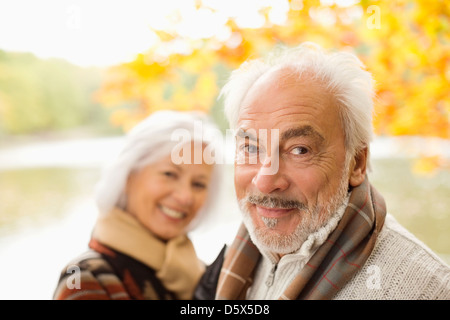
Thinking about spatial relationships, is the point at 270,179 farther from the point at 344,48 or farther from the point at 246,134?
the point at 344,48

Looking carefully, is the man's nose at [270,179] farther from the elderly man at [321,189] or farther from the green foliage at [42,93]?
the green foliage at [42,93]

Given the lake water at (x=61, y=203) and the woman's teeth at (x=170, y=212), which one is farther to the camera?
the lake water at (x=61, y=203)

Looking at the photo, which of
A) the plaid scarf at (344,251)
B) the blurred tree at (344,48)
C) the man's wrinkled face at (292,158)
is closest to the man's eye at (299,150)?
the man's wrinkled face at (292,158)

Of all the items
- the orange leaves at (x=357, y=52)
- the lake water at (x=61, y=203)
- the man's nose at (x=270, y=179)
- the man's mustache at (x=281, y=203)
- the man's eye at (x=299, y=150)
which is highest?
the orange leaves at (x=357, y=52)

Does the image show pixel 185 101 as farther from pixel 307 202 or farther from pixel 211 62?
pixel 307 202

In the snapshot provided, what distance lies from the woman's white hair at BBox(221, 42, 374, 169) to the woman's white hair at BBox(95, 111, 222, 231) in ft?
2.19

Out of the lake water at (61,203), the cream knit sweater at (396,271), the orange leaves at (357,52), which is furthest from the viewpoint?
the lake water at (61,203)

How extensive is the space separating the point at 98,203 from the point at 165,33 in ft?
3.56

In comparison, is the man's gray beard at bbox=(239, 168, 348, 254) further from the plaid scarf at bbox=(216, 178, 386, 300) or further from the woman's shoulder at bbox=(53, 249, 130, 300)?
the woman's shoulder at bbox=(53, 249, 130, 300)

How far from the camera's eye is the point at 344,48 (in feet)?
6.84

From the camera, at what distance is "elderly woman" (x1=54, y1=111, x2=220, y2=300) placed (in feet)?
5.67

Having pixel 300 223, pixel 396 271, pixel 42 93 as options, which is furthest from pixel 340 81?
pixel 42 93

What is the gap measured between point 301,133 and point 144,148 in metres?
0.99

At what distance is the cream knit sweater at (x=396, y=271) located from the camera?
3.36 feet
